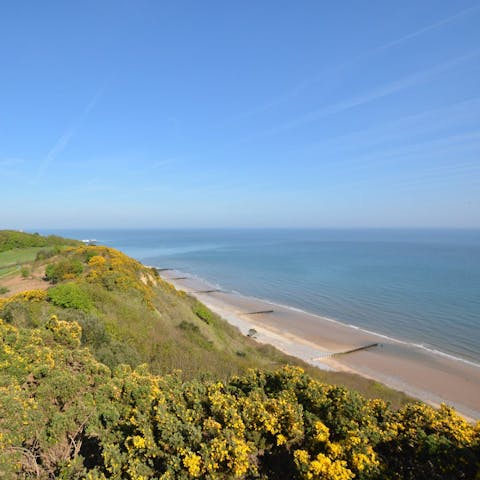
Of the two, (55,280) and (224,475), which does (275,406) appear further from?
(55,280)

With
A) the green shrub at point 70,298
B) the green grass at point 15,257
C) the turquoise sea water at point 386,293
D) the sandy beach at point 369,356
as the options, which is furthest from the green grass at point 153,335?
the turquoise sea water at point 386,293

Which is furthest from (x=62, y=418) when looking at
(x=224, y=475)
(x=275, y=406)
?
(x=275, y=406)

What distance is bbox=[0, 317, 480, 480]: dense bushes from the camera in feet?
14.4

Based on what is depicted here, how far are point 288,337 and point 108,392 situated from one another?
24520 mm

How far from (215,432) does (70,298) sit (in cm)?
1176

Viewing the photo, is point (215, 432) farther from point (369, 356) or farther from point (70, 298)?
point (369, 356)

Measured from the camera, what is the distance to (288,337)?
29.3 m

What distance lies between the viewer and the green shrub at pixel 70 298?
45.3 feet

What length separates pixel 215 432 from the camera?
4863 millimetres

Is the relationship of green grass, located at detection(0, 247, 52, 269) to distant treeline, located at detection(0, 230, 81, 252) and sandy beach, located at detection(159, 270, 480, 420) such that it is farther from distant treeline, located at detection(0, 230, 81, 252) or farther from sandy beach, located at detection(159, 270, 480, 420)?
sandy beach, located at detection(159, 270, 480, 420)

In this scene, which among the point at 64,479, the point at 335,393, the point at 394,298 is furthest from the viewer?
the point at 394,298

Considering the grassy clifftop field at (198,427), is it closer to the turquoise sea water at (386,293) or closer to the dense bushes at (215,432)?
the dense bushes at (215,432)

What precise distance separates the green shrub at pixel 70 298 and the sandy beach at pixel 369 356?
16.4m

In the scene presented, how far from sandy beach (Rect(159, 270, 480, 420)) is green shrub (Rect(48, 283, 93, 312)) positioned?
16.4m
